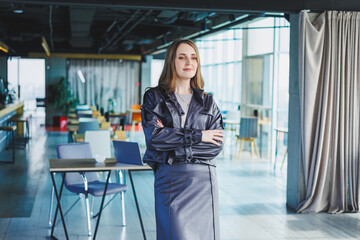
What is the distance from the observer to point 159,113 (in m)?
2.80

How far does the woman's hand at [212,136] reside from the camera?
2.76 metres

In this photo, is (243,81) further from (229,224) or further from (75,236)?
(75,236)

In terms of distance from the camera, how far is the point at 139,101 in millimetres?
20969

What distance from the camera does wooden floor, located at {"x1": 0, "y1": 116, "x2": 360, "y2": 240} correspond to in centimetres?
527

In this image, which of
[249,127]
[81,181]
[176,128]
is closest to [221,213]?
[81,181]

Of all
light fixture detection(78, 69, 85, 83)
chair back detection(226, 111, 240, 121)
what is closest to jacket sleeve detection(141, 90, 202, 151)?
chair back detection(226, 111, 240, 121)

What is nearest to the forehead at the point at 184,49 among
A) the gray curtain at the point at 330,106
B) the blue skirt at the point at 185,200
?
the blue skirt at the point at 185,200

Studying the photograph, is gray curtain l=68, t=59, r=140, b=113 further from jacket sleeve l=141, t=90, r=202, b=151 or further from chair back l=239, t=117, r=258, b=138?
jacket sleeve l=141, t=90, r=202, b=151

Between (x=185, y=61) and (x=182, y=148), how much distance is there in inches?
19.9

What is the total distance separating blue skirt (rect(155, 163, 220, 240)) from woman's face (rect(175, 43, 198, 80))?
54cm

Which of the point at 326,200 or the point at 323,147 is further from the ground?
the point at 323,147

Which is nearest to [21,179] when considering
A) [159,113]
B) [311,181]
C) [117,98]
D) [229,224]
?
[229,224]

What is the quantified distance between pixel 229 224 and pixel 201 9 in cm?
266

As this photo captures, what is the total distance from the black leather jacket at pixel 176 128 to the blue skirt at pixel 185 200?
0.20 ft
